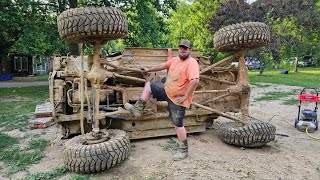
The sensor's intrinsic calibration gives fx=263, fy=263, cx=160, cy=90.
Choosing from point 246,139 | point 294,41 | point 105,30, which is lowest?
point 246,139

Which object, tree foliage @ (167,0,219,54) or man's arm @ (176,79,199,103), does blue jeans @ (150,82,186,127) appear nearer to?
man's arm @ (176,79,199,103)

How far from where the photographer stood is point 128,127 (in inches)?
180

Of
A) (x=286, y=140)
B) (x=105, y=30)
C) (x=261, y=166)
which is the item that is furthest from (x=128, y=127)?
(x=286, y=140)

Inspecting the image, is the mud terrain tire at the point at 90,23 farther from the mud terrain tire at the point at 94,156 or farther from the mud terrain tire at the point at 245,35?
the mud terrain tire at the point at 245,35

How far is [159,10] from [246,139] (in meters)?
Result: 10.6

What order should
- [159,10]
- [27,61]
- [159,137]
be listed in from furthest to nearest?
[27,61] → [159,10] → [159,137]

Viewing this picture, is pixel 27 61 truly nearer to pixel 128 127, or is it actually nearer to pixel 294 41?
pixel 294 41

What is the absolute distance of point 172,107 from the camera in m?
3.96

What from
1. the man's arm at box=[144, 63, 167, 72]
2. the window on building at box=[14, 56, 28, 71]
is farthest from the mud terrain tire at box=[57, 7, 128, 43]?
the window on building at box=[14, 56, 28, 71]

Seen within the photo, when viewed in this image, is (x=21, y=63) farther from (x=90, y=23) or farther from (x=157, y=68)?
(x=90, y=23)

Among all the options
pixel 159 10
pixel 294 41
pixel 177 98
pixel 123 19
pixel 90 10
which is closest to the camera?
pixel 90 10

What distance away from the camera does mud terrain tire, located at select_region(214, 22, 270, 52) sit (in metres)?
4.19

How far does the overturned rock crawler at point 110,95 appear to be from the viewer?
335 centimetres

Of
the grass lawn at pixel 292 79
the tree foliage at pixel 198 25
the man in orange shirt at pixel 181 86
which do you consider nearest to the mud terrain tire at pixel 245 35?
the man in orange shirt at pixel 181 86
